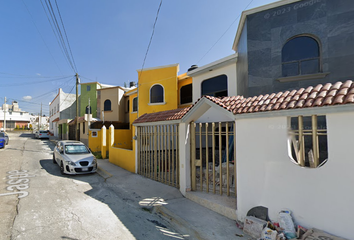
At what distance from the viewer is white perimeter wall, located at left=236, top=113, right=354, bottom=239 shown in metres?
2.99

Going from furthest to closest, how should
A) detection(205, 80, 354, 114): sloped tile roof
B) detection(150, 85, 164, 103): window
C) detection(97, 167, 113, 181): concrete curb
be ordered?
detection(150, 85, 164, 103): window, detection(97, 167, 113, 181): concrete curb, detection(205, 80, 354, 114): sloped tile roof

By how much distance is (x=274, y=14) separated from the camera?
689 cm

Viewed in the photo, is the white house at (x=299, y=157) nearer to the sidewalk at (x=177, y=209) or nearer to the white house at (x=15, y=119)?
the sidewalk at (x=177, y=209)

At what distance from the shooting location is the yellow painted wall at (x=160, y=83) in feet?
43.1

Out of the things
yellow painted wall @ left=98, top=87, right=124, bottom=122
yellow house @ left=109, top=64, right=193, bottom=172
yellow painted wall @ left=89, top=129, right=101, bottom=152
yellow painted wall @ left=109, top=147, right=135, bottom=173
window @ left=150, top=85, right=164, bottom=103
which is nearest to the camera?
yellow painted wall @ left=109, top=147, right=135, bottom=173

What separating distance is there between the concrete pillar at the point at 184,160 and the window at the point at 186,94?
6.96 m

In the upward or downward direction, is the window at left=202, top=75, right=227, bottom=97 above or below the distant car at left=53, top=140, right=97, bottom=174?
above

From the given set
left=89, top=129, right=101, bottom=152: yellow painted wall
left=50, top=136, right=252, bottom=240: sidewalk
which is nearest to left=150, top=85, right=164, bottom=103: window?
left=89, top=129, right=101, bottom=152: yellow painted wall

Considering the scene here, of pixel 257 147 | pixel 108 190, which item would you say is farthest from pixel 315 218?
pixel 108 190

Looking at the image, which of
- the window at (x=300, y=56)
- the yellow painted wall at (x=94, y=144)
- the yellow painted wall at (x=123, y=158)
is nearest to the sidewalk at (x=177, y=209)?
the yellow painted wall at (x=123, y=158)

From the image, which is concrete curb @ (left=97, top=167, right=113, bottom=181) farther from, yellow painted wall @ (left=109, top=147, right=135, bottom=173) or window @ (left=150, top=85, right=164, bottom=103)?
window @ (left=150, top=85, right=164, bottom=103)

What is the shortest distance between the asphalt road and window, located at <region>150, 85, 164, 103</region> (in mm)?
7799

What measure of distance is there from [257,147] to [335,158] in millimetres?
1334

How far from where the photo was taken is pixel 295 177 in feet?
11.5
